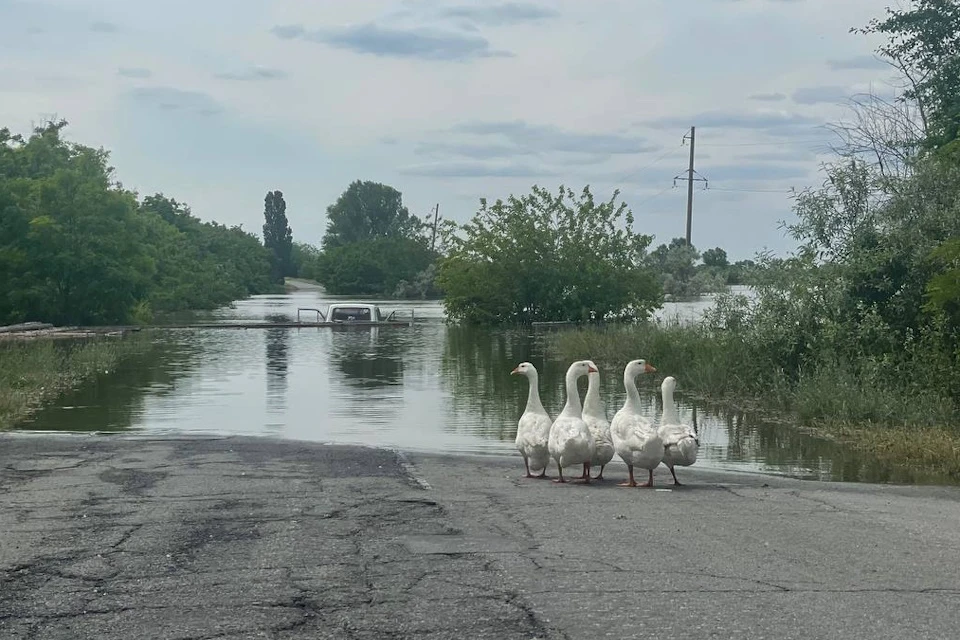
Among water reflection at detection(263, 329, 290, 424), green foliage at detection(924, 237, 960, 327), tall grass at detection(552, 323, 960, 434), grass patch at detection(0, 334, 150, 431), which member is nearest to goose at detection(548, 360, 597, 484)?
green foliage at detection(924, 237, 960, 327)

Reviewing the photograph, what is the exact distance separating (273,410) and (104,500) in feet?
45.3

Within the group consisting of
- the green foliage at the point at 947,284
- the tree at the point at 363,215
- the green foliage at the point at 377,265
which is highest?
the tree at the point at 363,215

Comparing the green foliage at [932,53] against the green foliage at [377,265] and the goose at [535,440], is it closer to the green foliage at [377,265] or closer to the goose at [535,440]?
the goose at [535,440]

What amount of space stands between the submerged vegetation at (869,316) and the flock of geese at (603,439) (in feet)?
17.6

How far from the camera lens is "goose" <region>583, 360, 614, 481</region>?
1256 centimetres

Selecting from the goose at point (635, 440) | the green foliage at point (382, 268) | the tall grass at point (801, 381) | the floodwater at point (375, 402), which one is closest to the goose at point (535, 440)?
the goose at point (635, 440)

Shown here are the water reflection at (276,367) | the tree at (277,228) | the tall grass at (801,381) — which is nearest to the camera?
the tall grass at (801,381)

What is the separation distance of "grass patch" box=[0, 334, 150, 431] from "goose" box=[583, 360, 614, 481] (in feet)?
32.9

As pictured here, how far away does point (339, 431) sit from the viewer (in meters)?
21.2

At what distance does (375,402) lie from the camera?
26.5m

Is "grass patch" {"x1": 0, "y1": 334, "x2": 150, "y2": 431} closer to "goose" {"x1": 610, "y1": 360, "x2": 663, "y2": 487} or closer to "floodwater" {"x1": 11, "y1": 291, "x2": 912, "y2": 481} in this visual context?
"floodwater" {"x1": 11, "y1": 291, "x2": 912, "y2": 481}

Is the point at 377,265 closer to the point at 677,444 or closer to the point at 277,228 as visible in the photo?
the point at 277,228

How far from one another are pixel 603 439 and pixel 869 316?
11.5 meters

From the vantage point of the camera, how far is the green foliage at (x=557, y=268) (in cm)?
5966
